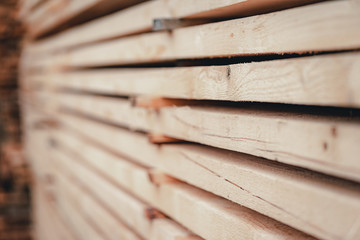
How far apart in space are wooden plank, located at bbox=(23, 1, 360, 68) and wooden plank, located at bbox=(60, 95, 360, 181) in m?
0.19

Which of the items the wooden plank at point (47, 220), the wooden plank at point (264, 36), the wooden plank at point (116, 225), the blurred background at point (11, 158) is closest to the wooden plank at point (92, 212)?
the wooden plank at point (116, 225)

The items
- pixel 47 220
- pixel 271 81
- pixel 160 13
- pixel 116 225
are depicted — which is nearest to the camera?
pixel 271 81

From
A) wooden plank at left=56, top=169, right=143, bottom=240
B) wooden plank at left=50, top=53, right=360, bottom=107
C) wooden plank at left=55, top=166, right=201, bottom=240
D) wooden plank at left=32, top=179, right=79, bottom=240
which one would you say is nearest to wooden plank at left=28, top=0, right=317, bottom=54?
wooden plank at left=50, top=53, right=360, bottom=107

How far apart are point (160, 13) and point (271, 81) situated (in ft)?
3.44

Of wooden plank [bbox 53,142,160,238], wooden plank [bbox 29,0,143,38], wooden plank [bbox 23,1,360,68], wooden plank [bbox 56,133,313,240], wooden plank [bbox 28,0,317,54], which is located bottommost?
wooden plank [bbox 53,142,160,238]

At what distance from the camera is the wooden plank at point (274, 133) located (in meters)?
1.17

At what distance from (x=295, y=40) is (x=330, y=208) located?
447mm

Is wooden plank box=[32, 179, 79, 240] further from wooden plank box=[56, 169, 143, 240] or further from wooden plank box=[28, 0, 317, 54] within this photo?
wooden plank box=[28, 0, 317, 54]

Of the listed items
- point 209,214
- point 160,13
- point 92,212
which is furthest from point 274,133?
point 92,212

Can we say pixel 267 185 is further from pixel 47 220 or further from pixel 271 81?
pixel 47 220

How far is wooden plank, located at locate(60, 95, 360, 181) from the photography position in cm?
117

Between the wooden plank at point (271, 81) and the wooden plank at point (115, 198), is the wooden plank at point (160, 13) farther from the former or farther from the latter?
the wooden plank at point (115, 198)

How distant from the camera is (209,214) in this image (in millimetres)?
1899

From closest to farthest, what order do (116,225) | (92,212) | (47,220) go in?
(116,225) < (92,212) < (47,220)
